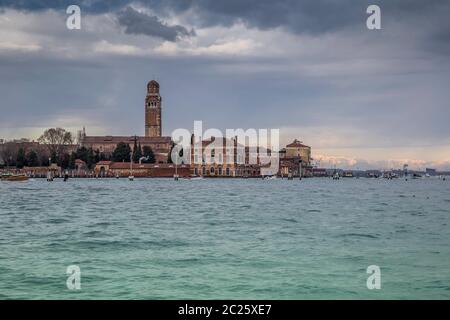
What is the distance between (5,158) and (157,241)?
74.4 meters

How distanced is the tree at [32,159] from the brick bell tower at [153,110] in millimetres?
23945

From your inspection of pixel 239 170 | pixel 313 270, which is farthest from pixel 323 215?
pixel 239 170

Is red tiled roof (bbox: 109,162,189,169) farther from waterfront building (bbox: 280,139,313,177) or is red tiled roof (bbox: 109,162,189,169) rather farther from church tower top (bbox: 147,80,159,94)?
waterfront building (bbox: 280,139,313,177)

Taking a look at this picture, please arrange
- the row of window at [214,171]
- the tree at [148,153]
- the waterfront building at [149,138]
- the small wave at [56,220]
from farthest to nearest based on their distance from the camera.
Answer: the waterfront building at [149,138], the tree at [148,153], the row of window at [214,171], the small wave at [56,220]

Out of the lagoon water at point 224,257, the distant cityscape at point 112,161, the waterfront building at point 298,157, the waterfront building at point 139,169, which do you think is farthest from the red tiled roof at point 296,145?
the lagoon water at point 224,257

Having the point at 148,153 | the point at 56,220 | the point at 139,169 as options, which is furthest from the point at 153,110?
the point at 56,220

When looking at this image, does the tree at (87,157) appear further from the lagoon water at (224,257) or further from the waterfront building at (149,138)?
the lagoon water at (224,257)

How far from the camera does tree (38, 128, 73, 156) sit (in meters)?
79.4

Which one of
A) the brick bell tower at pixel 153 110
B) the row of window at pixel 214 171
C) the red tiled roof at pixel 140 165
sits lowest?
the row of window at pixel 214 171

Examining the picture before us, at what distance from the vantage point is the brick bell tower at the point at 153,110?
9800 centimetres

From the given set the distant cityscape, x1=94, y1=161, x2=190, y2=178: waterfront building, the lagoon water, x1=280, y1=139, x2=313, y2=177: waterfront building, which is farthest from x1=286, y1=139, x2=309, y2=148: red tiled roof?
the lagoon water

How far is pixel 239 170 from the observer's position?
269 feet

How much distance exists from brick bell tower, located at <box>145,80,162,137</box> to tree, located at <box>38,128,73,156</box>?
61.9 ft

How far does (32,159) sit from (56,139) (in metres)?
4.27
